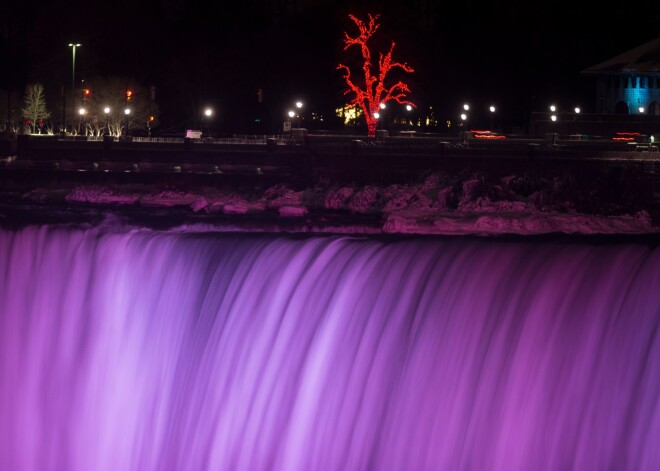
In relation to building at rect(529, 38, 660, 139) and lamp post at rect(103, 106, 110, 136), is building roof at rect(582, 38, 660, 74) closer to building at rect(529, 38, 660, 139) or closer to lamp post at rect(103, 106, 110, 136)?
building at rect(529, 38, 660, 139)

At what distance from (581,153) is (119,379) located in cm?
2072

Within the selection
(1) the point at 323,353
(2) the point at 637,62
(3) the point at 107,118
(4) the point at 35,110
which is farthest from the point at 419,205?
(2) the point at 637,62

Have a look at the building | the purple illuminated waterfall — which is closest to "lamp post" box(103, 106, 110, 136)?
the building

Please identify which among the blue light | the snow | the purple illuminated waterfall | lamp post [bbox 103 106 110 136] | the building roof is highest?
the building roof

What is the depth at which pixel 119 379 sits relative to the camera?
17500 mm

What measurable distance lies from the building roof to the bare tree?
2943 cm

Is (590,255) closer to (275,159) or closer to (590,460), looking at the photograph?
(590,460)

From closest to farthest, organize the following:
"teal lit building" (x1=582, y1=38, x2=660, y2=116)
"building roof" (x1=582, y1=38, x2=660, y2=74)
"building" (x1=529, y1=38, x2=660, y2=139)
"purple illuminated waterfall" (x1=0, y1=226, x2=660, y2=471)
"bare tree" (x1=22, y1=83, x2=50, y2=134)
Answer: "purple illuminated waterfall" (x1=0, y1=226, x2=660, y2=471)
"building" (x1=529, y1=38, x2=660, y2=139)
"bare tree" (x1=22, y1=83, x2=50, y2=134)
"building roof" (x1=582, y1=38, x2=660, y2=74)
"teal lit building" (x1=582, y1=38, x2=660, y2=116)

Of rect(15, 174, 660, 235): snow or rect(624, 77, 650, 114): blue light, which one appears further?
rect(624, 77, 650, 114): blue light

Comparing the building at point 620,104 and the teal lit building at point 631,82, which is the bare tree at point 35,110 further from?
the teal lit building at point 631,82

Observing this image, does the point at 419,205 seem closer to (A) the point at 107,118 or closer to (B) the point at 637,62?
(A) the point at 107,118

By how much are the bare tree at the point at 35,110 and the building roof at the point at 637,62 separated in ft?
→ 96.6

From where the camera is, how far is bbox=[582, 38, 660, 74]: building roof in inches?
2511

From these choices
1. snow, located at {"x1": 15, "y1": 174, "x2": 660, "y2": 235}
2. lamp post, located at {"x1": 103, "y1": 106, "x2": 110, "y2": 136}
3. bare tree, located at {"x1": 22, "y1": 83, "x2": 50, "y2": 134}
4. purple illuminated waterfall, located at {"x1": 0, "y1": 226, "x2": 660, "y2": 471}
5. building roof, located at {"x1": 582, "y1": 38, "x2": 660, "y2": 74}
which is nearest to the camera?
purple illuminated waterfall, located at {"x1": 0, "y1": 226, "x2": 660, "y2": 471}
